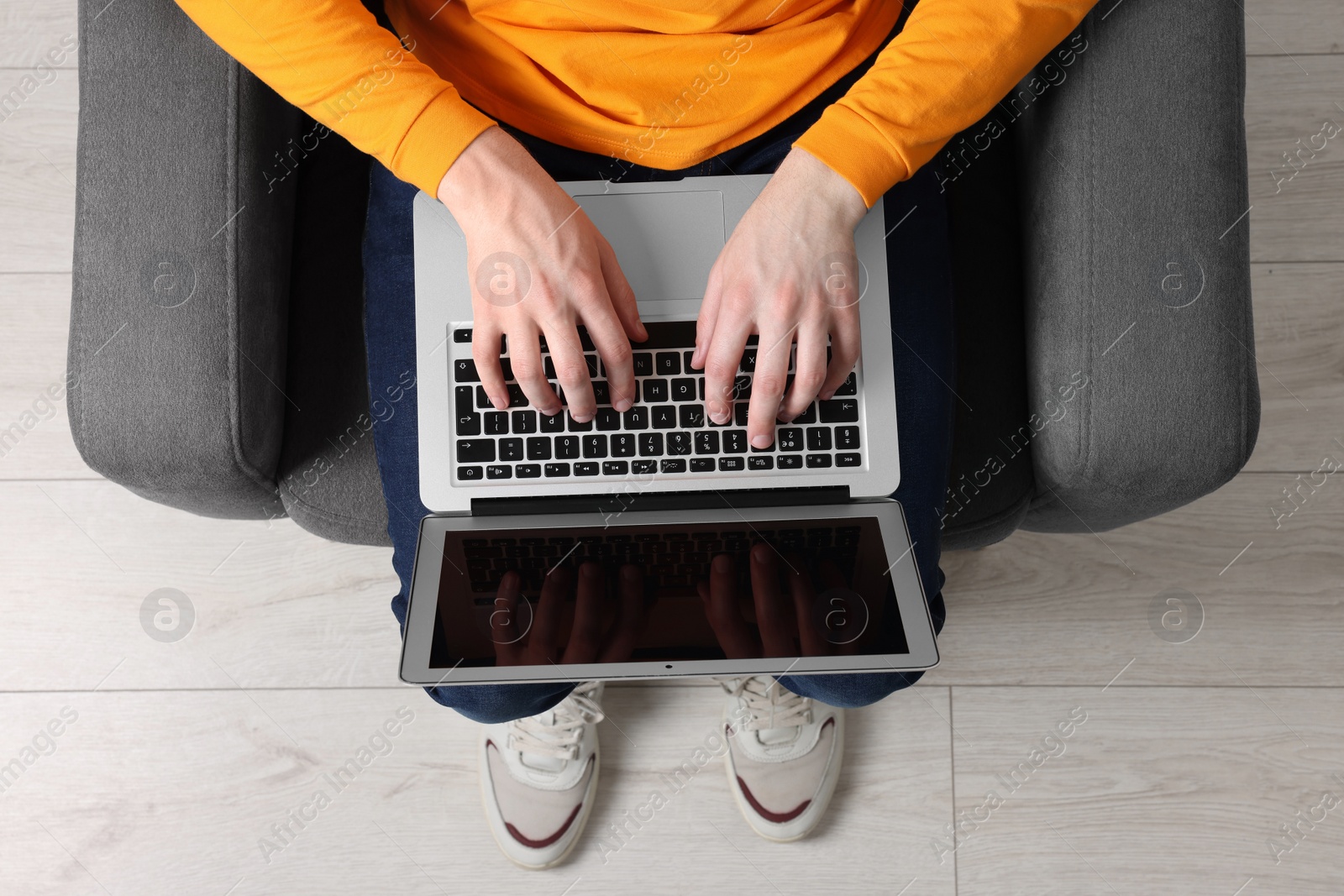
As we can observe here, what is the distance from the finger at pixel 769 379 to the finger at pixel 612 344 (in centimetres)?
10

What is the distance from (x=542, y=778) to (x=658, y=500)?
505mm

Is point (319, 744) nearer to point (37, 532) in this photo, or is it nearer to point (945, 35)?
point (37, 532)

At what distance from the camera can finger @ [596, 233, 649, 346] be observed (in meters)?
0.70

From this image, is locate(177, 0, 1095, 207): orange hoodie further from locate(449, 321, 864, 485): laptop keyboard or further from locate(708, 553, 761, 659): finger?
locate(708, 553, 761, 659): finger

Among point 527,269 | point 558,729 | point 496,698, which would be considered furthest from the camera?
point 558,729

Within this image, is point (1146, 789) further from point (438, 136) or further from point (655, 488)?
point (438, 136)

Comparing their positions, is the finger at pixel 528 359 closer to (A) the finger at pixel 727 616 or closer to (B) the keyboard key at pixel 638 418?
(B) the keyboard key at pixel 638 418

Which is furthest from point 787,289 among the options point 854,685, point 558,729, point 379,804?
point 379,804

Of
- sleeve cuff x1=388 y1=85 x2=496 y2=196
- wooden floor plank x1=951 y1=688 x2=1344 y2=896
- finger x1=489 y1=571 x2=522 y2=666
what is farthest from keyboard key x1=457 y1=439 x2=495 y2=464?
wooden floor plank x1=951 y1=688 x2=1344 y2=896

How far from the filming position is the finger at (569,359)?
0.68 m

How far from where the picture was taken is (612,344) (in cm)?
69

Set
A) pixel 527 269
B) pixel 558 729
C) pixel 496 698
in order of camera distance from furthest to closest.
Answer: pixel 558 729 → pixel 496 698 → pixel 527 269

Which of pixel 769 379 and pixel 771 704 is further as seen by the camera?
pixel 771 704

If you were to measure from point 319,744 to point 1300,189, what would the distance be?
5.16 ft
